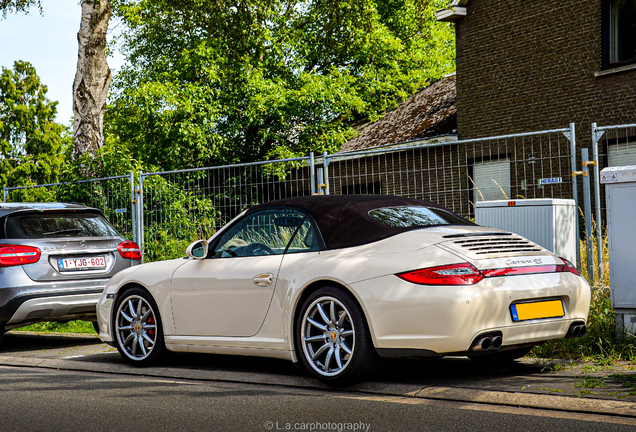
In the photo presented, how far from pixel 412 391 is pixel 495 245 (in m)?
1.23

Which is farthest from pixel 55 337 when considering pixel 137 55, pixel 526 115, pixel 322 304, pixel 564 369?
pixel 137 55

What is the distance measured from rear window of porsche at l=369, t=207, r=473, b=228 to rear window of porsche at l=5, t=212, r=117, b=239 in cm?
424

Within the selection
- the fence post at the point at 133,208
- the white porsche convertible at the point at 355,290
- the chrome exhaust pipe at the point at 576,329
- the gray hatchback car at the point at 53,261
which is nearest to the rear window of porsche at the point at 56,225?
the gray hatchback car at the point at 53,261

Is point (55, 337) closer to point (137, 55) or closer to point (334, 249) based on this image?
point (334, 249)

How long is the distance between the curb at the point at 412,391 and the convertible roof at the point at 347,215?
1102mm

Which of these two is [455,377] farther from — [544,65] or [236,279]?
[544,65]

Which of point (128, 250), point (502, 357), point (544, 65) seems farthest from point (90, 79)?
point (502, 357)

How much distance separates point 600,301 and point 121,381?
4.54 m

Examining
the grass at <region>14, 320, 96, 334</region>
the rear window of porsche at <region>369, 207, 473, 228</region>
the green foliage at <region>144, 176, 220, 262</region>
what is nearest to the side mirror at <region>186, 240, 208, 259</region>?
the rear window of porsche at <region>369, 207, 473, 228</region>

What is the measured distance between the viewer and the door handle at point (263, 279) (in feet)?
19.7

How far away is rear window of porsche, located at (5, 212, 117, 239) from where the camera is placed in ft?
27.7

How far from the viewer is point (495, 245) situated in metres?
5.54

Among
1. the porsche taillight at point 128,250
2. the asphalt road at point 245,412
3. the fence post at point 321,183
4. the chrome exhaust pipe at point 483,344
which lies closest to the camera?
the asphalt road at point 245,412

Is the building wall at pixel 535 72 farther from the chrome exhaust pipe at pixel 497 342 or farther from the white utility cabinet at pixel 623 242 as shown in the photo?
the chrome exhaust pipe at pixel 497 342
